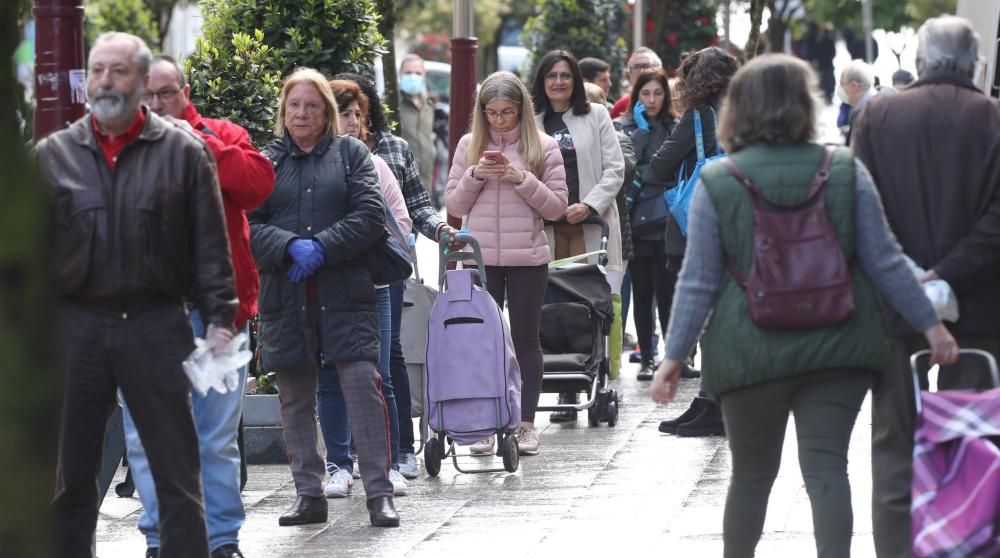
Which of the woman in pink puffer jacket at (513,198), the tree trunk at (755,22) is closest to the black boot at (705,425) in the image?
the woman in pink puffer jacket at (513,198)

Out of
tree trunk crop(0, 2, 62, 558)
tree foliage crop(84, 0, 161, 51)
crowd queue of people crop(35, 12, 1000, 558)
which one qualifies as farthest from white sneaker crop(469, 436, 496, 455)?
tree foliage crop(84, 0, 161, 51)

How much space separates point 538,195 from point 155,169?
3.55 metres

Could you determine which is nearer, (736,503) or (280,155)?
(736,503)

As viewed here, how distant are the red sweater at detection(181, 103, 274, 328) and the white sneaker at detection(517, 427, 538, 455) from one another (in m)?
2.84

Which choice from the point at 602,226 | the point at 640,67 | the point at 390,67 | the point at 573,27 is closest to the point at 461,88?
the point at 640,67

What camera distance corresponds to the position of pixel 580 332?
10.2 m

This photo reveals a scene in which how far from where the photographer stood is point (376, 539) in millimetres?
7328

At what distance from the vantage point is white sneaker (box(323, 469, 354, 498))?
827 centimetres

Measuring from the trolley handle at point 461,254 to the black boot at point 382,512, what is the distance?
136 cm

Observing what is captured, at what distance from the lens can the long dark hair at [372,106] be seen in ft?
28.7

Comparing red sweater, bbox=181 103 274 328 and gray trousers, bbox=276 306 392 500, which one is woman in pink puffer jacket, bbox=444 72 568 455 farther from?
red sweater, bbox=181 103 274 328

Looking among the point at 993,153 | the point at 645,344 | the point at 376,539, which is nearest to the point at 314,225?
the point at 376,539

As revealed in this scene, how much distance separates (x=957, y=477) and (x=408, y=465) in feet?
13.7

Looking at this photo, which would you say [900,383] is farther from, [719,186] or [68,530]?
[68,530]
